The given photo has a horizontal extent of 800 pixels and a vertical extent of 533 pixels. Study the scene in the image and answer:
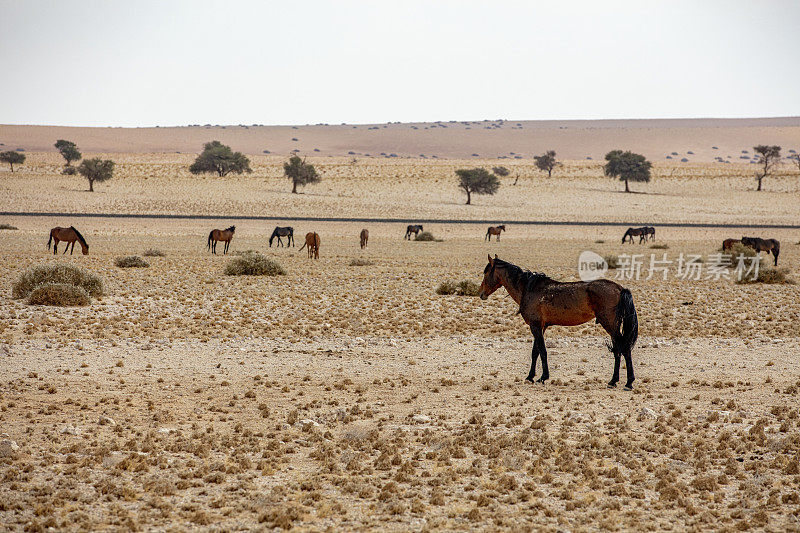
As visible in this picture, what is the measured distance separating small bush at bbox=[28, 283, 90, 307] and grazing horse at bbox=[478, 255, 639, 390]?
12165 millimetres

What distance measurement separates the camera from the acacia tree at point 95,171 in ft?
280

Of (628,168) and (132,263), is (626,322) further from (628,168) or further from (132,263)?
(628,168)

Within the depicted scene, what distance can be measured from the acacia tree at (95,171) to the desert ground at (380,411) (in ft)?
200

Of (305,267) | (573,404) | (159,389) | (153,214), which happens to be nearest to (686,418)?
(573,404)

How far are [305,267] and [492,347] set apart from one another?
18.9 m

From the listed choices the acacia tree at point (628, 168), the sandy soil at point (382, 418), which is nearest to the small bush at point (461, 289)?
the sandy soil at point (382, 418)

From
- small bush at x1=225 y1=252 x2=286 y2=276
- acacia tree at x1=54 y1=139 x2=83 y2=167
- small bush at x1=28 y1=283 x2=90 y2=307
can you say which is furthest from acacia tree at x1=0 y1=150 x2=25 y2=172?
small bush at x1=28 y1=283 x2=90 y2=307

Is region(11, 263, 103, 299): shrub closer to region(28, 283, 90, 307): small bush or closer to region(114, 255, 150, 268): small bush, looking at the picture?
region(28, 283, 90, 307): small bush

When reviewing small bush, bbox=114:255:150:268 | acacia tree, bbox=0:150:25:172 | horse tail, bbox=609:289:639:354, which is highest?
acacia tree, bbox=0:150:25:172

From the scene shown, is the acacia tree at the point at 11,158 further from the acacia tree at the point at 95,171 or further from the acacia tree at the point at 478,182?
the acacia tree at the point at 478,182

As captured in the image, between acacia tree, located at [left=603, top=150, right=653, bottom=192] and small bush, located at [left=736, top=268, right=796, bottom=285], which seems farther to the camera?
acacia tree, located at [left=603, top=150, right=653, bottom=192]

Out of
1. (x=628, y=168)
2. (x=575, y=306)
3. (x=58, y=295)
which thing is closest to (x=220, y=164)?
(x=628, y=168)

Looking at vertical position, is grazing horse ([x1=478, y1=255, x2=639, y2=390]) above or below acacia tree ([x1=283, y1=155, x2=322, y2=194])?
below

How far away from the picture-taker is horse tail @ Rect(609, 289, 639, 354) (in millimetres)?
12000
